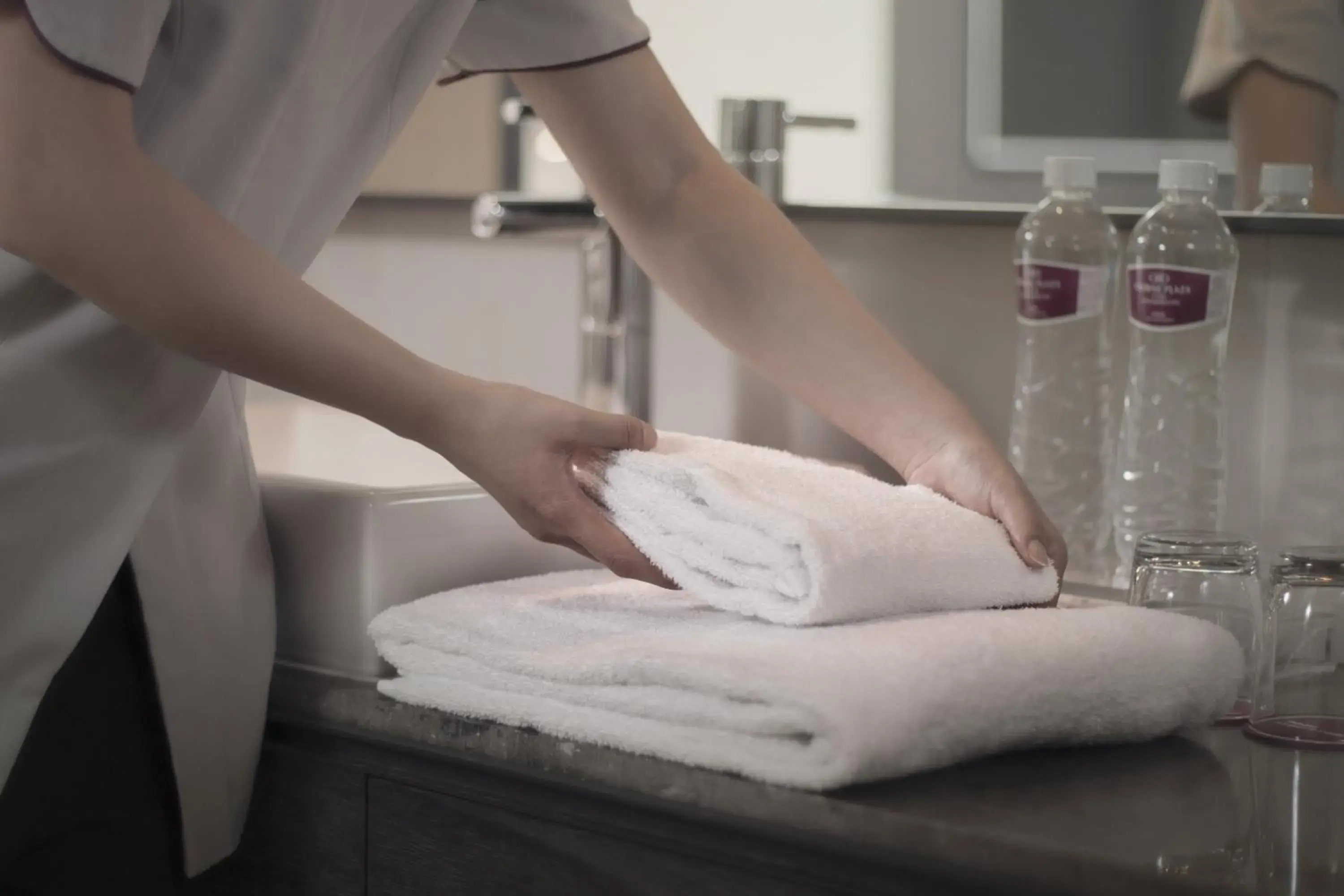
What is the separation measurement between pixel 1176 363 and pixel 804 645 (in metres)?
0.49

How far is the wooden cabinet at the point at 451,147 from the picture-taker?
1.60 meters

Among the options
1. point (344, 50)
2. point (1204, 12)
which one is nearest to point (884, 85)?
point (1204, 12)

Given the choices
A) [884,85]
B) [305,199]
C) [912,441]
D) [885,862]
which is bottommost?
[885,862]

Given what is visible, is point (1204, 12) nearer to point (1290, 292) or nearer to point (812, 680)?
point (1290, 292)

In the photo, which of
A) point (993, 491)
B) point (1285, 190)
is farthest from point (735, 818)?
point (1285, 190)

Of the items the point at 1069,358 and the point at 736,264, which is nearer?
the point at 736,264

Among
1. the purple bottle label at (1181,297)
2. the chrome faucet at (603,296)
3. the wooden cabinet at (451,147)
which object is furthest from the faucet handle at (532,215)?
the purple bottle label at (1181,297)

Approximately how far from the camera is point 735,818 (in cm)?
65

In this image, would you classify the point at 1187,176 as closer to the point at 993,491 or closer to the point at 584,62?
the point at 993,491

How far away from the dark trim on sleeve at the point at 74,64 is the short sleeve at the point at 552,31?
0.31 m

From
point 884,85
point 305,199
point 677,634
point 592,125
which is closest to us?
point 677,634

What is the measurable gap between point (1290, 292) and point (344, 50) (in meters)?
0.66

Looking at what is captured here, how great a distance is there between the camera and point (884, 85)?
4.05 ft

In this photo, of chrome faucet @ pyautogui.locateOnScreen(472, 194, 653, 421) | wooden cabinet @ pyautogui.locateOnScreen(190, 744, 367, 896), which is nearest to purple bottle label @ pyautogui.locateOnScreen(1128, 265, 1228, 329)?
chrome faucet @ pyautogui.locateOnScreen(472, 194, 653, 421)
